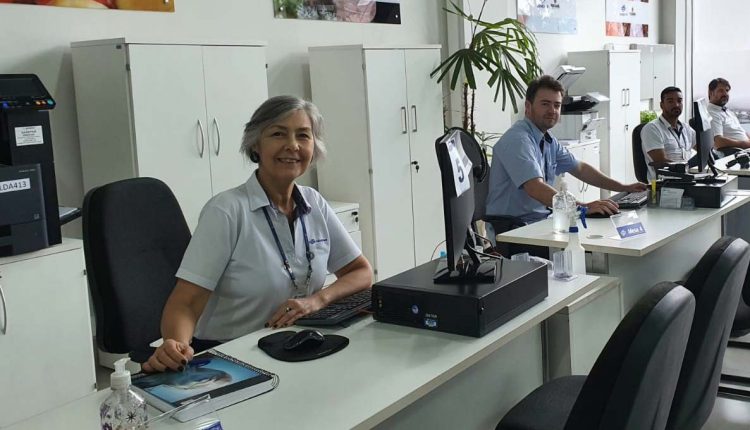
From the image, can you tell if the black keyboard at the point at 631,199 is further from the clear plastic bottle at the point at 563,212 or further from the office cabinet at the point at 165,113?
the office cabinet at the point at 165,113

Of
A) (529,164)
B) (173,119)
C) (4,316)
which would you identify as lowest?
(4,316)

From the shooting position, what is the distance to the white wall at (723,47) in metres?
9.64

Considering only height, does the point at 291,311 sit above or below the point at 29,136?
below

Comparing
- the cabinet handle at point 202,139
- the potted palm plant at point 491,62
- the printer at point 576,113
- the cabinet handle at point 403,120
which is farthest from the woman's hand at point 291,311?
the printer at point 576,113

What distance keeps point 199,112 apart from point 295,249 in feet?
5.90

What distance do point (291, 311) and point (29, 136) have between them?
62.2 inches

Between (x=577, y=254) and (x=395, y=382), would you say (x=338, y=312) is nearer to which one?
(x=395, y=382)

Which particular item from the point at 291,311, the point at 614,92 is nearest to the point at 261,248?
the point at 291,311

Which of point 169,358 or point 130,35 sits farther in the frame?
point 130,35

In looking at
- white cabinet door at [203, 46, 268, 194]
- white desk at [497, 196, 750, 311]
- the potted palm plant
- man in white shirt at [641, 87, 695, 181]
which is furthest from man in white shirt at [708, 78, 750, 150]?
white cabinet door at [203, 46, 268, 194]

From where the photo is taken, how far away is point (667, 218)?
358cm

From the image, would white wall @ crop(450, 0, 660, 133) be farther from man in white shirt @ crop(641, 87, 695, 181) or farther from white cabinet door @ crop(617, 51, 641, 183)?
man in white shirt @ crop(641, 87, 695, 181)

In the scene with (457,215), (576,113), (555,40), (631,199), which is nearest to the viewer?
(457,215)

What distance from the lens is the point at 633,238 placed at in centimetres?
315
